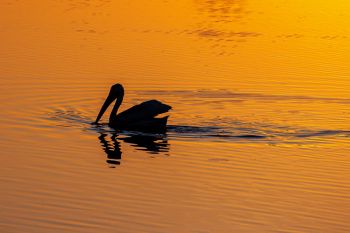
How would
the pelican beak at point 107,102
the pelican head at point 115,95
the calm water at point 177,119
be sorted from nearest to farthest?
the calm water at point 177,119, the pelican beak at point 107,102, the pelican head at point 115,95

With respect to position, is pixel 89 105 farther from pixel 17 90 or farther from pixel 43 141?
pixel 43 141

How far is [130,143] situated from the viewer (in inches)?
635

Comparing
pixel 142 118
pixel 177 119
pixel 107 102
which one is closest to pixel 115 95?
pixel 107 102

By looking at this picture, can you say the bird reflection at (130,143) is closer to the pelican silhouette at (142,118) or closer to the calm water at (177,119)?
the calm water at (177,119)

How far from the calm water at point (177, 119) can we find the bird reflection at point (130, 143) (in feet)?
0.10

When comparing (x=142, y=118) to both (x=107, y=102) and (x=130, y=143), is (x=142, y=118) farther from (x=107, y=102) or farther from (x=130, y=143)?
(x=107, y=102)

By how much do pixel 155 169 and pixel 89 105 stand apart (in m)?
5.17

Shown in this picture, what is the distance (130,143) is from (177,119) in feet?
→ 6.32

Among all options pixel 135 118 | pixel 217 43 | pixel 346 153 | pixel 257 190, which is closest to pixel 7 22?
pixel 217 43

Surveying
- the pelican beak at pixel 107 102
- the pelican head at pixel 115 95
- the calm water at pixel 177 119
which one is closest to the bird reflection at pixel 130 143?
the calm water at pixel 177 119

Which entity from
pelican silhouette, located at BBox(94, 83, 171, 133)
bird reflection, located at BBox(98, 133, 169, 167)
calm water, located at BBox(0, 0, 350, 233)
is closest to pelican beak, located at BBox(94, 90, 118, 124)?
pelican silhouette, located at BBox(94, 83, 171, 133)

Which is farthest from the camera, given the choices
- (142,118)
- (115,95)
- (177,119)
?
(115,95)

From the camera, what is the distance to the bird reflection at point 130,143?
1490cm

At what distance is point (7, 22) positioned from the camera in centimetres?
2575
